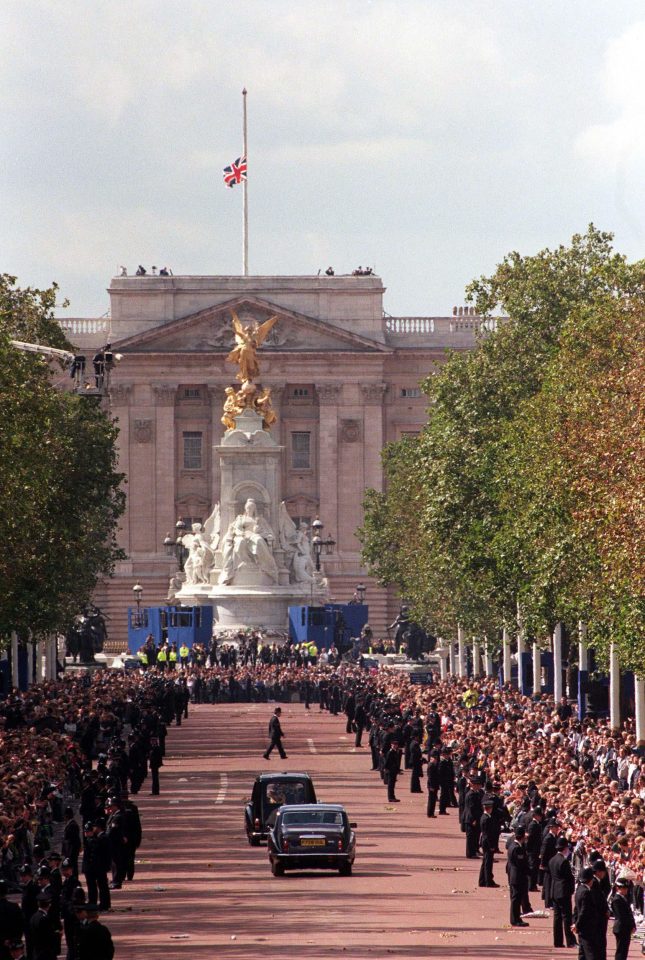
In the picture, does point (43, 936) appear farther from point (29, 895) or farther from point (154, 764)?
point (154, 764)

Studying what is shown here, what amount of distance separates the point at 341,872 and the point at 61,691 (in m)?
32.3

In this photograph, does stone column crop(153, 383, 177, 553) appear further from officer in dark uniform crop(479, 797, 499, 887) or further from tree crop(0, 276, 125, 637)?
officer in dark uniform crop(479, 797, 499, 887)

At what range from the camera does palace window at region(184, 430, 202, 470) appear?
6137 inches

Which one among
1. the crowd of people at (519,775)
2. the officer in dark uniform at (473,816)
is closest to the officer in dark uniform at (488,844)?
the crowd of people at (519,775)

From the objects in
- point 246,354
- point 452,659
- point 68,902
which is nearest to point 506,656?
point 452,659

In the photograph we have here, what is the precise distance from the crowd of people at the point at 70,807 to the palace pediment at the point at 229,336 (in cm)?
7860

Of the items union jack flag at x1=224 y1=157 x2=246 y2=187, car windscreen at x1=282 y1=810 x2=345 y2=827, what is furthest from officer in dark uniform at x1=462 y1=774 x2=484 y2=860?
union jack flag at x1=224 y1=157 x2=246 y2=187

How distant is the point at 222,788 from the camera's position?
53156mm

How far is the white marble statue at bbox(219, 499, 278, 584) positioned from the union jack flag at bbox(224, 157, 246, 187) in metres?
32.5

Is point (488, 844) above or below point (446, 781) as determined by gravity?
below

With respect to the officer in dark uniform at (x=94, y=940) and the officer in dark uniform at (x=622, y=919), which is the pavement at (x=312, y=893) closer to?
the officer in dark uniform at (x=622, y=919)

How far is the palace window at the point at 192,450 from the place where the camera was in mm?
155875

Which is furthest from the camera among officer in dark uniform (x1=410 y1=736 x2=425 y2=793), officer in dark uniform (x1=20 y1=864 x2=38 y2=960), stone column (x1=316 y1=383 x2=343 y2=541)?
stone column (x1=316 y1=383 x2=343 y2=541)

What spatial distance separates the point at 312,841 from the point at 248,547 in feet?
222
